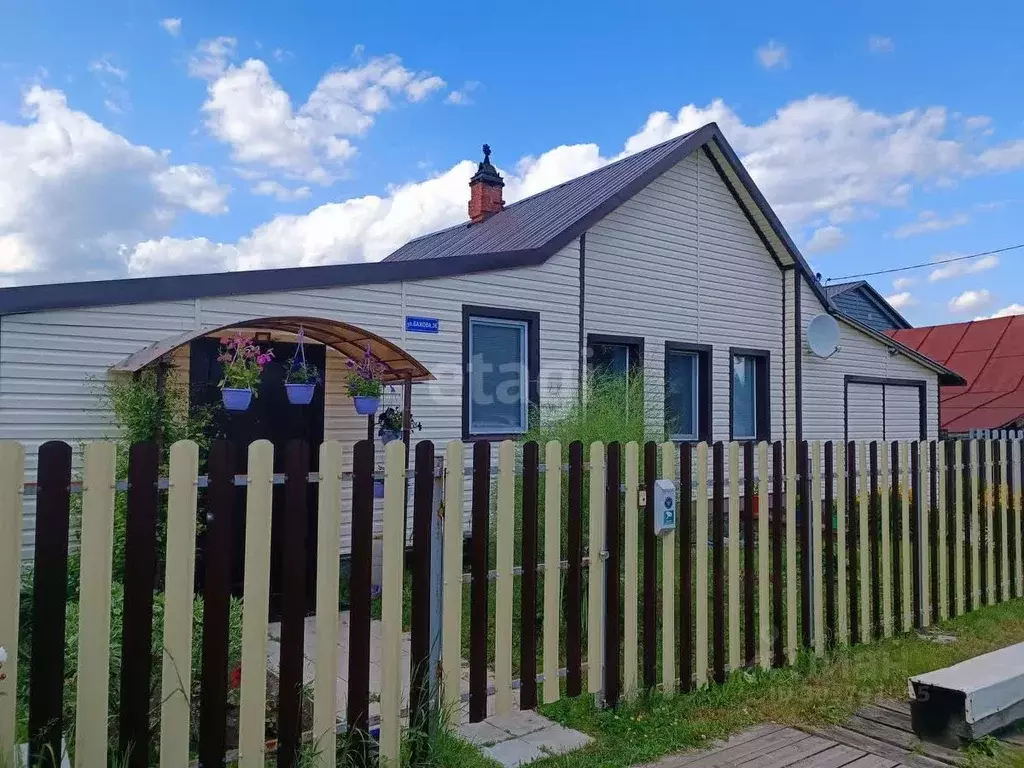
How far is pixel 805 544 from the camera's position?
4.84m

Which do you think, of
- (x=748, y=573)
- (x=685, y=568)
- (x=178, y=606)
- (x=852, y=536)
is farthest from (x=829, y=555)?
(x=178, y=606)

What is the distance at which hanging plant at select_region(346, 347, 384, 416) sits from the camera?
6316 millimetres

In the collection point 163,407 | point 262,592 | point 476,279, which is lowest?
point 262,592

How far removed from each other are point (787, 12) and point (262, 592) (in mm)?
11734

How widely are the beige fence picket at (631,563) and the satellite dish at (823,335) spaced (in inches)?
315

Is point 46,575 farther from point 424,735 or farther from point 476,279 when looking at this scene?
point 476,279

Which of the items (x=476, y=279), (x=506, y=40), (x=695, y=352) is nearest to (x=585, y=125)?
(x=506, y=40)

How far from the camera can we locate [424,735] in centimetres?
314

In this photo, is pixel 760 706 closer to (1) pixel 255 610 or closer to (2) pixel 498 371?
(1) pixel 255 610

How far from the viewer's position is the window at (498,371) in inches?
307

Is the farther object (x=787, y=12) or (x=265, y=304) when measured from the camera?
(x=787, y=12)

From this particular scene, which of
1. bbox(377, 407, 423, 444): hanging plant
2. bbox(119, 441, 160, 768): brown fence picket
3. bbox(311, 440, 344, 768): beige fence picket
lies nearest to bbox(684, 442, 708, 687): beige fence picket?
bbox(311, 440, 344, 768): beige fence picket

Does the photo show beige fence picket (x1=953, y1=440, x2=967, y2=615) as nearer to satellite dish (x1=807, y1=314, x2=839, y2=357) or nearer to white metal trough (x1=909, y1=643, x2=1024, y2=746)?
white metal trough (x1=909, y1=643, x2=1024, y2=746)

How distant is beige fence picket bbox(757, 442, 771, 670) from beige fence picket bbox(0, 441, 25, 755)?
12.4 feet
